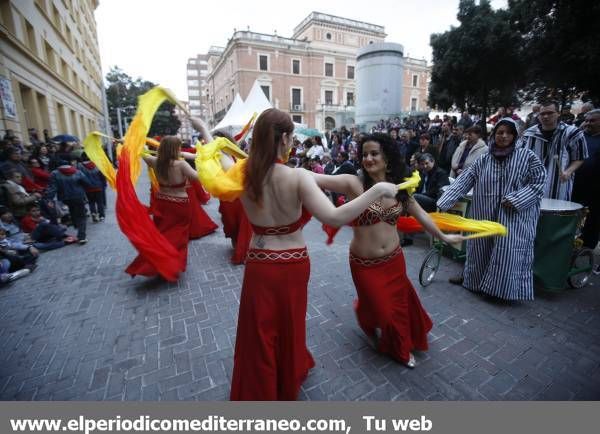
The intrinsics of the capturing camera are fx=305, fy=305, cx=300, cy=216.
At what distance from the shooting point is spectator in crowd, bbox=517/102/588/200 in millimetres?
4359

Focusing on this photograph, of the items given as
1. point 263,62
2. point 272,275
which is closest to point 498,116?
point 272,275

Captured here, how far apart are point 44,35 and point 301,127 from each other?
1351cm

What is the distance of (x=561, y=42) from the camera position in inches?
434

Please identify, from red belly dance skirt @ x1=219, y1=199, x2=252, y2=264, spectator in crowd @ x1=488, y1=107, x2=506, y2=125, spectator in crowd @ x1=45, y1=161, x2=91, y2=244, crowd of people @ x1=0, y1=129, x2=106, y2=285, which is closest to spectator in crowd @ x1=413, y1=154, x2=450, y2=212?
red belly dance skirt @ x1=219, y1=199, x2=252, y2=264

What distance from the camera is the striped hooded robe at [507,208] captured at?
135 inches

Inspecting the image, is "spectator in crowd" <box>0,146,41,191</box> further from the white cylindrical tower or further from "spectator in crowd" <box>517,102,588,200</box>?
the white cylindrical tower

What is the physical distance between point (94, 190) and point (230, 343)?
745 cm

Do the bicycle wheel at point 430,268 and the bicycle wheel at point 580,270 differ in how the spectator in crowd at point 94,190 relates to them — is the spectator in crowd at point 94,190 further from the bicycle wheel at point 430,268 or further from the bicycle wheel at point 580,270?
the bicycle wheel at point 580,270

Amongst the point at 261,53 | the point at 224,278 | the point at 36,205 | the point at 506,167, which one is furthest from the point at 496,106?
the point at 261,53

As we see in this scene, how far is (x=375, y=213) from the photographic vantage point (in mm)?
2578

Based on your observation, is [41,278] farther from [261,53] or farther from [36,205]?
[261,53]

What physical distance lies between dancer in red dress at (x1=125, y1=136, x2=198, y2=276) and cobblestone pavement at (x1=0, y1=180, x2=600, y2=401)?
0.37 metres

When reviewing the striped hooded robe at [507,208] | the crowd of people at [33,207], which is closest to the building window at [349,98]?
the crowd of people at [33,207]

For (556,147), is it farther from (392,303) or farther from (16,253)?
(16,253)
